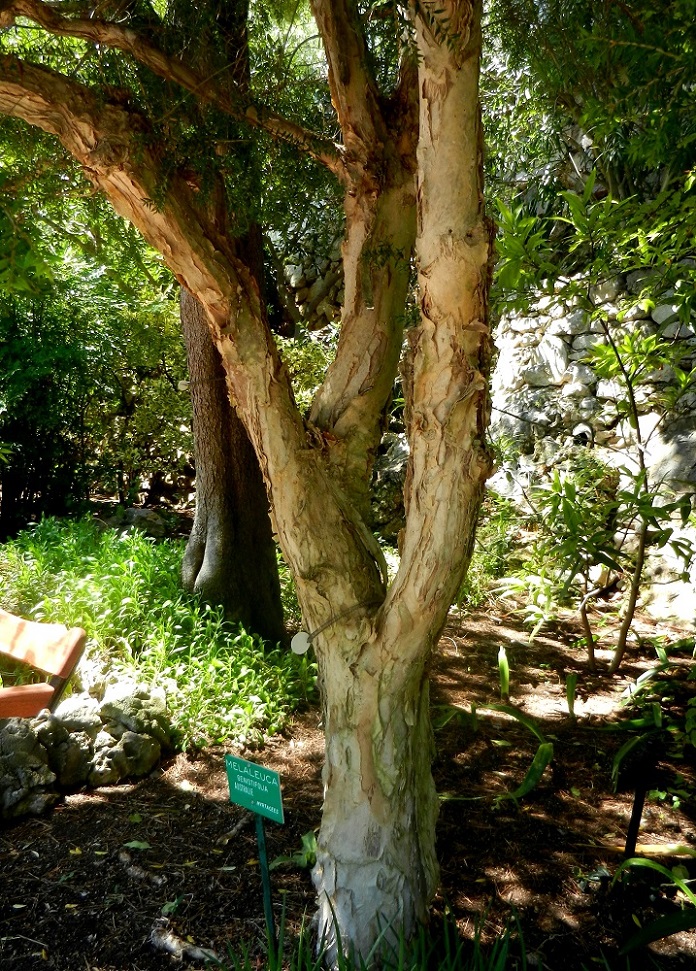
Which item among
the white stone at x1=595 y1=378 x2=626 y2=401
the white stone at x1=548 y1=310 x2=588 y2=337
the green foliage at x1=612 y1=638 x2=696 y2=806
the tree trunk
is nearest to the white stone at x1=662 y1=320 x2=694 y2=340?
the white stone at x1=595 y1=378 x2=626 y2=401

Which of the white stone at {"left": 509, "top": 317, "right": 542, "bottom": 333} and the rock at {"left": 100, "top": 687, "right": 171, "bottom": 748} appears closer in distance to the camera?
the rock at {"left": 100, "top": 687, "right": 171, "bottom": 748}

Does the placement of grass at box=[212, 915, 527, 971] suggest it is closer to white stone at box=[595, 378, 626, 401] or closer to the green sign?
the green sign

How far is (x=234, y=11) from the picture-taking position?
12.6 ft

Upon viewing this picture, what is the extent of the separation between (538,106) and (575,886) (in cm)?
440

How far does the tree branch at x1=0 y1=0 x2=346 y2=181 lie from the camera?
111 inches

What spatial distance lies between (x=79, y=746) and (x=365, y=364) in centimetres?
229

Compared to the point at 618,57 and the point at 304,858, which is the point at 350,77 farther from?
the point at 304,858

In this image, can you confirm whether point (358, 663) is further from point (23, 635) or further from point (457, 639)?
point (457, 639)

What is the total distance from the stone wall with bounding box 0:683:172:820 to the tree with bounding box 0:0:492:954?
153 cm

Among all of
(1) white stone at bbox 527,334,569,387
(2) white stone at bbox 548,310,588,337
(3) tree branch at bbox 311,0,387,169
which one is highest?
(2) white stone at bbox 548,310,588,337

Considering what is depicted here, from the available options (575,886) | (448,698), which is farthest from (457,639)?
(575,886)

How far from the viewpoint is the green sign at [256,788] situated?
7.51 ft

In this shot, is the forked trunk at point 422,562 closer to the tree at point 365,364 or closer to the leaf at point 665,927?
the tree at point 365,364

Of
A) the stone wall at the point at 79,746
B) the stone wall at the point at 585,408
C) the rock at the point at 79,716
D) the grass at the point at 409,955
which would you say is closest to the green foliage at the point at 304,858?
the grass at the point at 409,955
